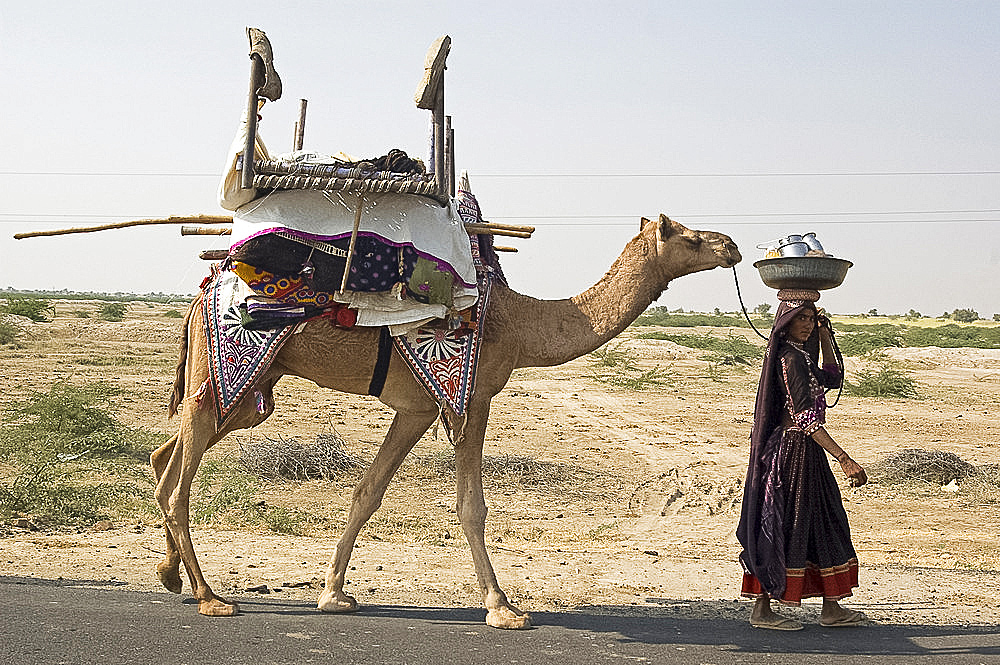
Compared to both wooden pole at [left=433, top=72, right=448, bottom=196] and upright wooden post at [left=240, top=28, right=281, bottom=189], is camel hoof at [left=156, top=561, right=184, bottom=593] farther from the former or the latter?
wooden pole at [left=433, top=72, right=448, bottom=196]

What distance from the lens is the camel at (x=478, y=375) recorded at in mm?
6266

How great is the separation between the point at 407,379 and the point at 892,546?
5.51m

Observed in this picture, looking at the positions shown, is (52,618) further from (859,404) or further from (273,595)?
(859,404)

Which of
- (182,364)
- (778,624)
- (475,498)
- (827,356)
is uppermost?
(827,356)

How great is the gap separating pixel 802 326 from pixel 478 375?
1.95m

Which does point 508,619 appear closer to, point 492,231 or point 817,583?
point 817,583

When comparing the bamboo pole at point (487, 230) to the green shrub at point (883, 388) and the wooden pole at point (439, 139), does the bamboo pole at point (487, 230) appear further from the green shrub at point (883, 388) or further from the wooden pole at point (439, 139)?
the green shrub at point (883, 388)

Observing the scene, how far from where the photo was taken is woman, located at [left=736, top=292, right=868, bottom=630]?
600 cm

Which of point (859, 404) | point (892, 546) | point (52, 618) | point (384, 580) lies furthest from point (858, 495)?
point (859, 404)

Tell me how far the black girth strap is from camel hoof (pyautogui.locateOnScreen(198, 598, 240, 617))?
150 cm

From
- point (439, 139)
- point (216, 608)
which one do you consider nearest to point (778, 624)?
point (216, 608)

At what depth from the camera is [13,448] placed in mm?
12875

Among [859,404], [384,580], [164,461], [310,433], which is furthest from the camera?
[859,404]

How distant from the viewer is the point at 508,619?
594cm
